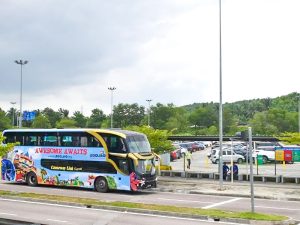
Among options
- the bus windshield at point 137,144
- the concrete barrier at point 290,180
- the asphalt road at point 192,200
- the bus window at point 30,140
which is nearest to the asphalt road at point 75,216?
the asphalt road at point 192,200

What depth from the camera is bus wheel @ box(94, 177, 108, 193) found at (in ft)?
94.1

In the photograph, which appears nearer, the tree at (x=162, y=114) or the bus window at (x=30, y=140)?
the bus window at (x=30, y=140)

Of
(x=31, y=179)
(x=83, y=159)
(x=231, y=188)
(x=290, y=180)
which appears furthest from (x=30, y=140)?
(x=290, y=180)

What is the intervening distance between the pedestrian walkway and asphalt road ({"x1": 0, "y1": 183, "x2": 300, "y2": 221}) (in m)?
0.88

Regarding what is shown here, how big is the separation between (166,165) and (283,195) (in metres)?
14.6

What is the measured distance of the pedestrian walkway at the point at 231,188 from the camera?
2733 centimetres

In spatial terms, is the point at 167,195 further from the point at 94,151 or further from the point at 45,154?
the point at 45,154

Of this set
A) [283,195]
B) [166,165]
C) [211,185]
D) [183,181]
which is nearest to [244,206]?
[283,195]

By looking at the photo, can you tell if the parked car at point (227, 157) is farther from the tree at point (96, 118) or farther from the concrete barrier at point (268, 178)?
the tree at point (96, 118)

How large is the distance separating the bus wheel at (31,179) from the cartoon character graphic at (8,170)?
1305 mm

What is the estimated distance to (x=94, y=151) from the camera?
2867cm

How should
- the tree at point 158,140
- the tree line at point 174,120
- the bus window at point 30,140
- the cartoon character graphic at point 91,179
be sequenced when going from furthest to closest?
the tree line at point 174,120, the tree at point 158,140, the bus window at point 30,140, the cartoon character graphic at point 91,179

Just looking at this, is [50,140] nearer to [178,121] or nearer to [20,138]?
[20,138]

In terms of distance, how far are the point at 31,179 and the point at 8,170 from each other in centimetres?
210
